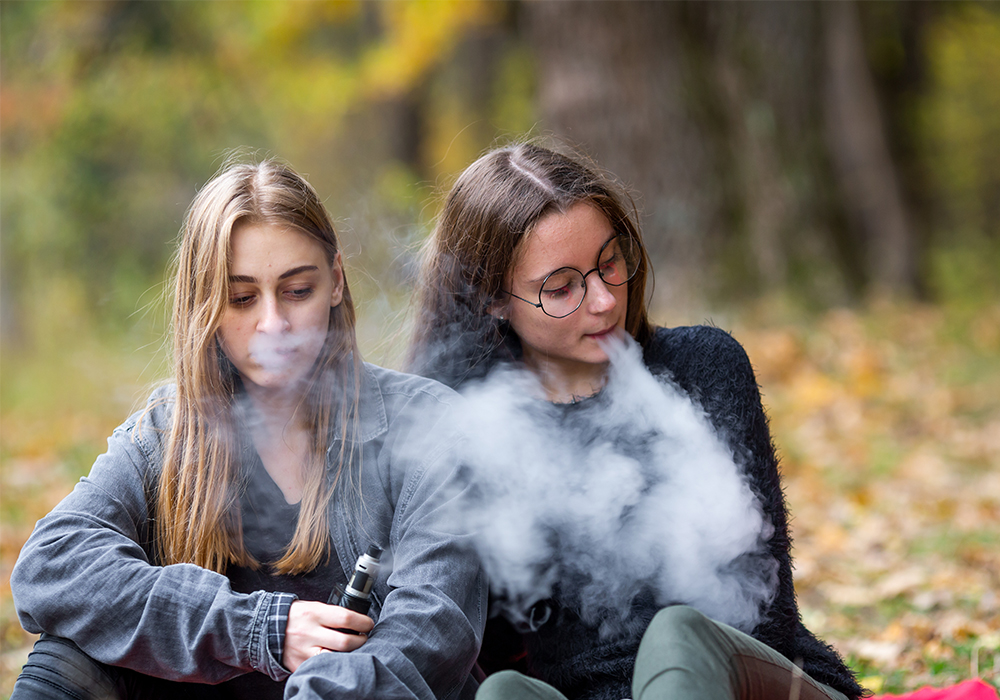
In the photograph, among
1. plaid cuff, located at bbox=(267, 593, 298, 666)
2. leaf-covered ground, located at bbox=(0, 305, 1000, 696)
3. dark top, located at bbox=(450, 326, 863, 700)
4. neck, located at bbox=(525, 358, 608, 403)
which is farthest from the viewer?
leaf-covered ground, located at bbox=(0, 305, 1000, 696)

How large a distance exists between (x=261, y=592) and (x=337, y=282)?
2.42 feet

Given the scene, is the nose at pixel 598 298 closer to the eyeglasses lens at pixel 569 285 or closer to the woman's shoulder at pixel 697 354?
the eyeglasses lens at pixel 569 285

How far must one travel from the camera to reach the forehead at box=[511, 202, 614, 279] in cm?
224

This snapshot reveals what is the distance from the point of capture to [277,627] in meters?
1.83

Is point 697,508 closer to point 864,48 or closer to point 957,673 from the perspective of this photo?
point 957,673

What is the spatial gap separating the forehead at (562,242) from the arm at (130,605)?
960mm

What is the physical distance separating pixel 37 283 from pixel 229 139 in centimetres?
272

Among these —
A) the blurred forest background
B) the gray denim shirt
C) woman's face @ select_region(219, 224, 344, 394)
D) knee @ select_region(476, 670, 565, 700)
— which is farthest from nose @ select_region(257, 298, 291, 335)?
knee @ select_region(476, 670, 565, 700)

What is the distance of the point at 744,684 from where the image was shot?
1870 mm

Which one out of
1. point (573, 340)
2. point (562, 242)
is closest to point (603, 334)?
point (573, 340)

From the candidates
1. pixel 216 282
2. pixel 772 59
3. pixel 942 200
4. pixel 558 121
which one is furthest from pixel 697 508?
pixel 942 200

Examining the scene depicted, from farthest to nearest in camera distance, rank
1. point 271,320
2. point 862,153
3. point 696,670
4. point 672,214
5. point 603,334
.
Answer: point 862,153 → point 672,214 → point 603,334 → point 271,320 → point 696,670

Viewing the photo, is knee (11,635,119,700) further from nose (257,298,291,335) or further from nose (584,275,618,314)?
nose (584,275,618,314)

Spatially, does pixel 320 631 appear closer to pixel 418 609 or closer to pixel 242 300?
pixel 418 609
